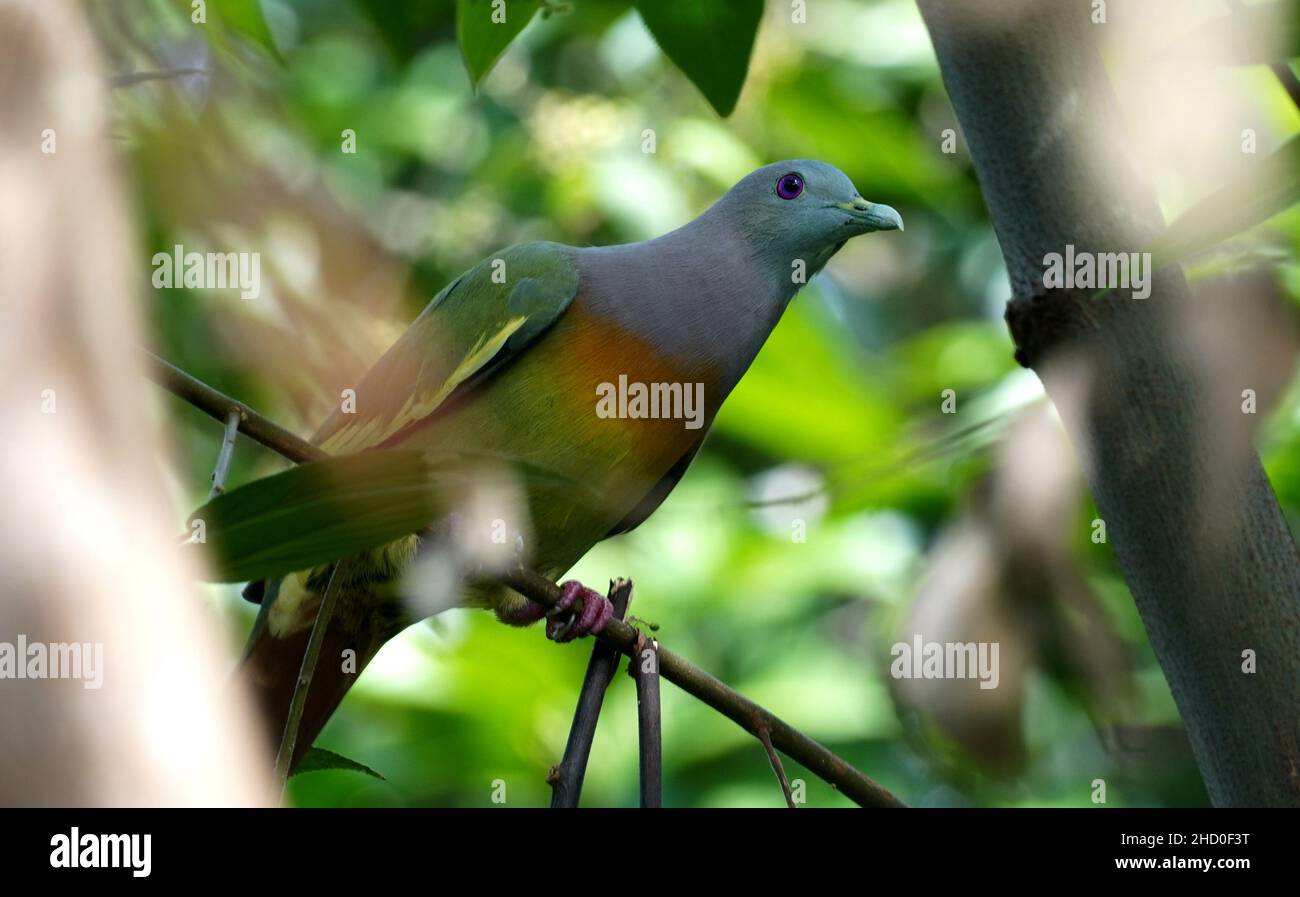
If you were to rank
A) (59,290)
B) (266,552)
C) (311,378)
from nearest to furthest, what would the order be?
(266,552) → (59,290) → (311,378)

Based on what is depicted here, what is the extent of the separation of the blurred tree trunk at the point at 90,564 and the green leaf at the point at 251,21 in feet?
1.08

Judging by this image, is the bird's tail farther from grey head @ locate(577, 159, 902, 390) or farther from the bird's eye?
the bird's eye

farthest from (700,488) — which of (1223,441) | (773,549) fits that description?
(1223,441)

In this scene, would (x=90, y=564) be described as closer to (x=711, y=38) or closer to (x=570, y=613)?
(x=711, y=38)

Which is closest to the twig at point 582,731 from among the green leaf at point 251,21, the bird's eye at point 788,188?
the green leaf at point 251,21

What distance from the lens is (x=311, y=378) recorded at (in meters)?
2.24

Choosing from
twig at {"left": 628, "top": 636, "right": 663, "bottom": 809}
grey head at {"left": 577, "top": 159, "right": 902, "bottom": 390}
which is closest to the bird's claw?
grey head at {"left": 577, "top": 159, "right": 902, "bottom": 390}

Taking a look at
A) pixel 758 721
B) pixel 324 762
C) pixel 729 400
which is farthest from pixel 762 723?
pixel 729 400

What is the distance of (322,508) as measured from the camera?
1134mm

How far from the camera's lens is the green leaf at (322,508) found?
3.66ft

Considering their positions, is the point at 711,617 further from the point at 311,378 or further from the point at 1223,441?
the point at 1223,441

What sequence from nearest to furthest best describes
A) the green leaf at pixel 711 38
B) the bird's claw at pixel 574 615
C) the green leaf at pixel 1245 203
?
the green leaf at pixel 1245 203 → the green leaf at pixel 711 38 → the bird's claw at pixel 574 615

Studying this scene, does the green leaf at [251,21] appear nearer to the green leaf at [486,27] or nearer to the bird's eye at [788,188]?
the green leaf at [486,27]

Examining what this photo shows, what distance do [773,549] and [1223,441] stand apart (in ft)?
7.98
